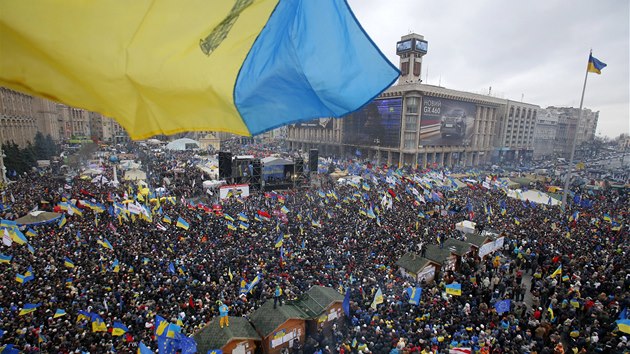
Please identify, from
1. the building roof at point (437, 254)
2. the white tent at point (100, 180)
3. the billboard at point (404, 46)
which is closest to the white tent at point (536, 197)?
the building roof at point (437, 254)

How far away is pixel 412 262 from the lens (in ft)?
45.3

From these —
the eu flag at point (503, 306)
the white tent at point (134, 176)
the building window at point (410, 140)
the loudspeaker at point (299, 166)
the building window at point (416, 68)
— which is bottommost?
the eu flag at point (503, 306)

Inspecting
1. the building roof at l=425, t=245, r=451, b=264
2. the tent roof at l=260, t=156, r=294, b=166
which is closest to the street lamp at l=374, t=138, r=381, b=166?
the tent roof at l=260, t=156, r=294, b=166

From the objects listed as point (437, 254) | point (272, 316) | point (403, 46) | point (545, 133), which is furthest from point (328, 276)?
point (545, 133)

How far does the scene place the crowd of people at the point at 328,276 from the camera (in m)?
9.50

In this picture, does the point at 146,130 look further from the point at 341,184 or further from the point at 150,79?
the point at 341,184

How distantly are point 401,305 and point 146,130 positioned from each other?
1043 cm

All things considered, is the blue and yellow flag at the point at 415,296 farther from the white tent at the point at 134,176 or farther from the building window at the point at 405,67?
the building window at the point at 405,67

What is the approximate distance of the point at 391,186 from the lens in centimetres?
2984

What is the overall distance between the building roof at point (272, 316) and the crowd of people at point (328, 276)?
0.72 metres

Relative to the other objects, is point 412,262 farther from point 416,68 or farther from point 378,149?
point 416,68

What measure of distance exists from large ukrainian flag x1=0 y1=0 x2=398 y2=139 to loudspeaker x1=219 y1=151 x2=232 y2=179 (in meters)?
23.3

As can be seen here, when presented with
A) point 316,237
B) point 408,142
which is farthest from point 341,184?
point 408,142

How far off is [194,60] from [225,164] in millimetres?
23933
